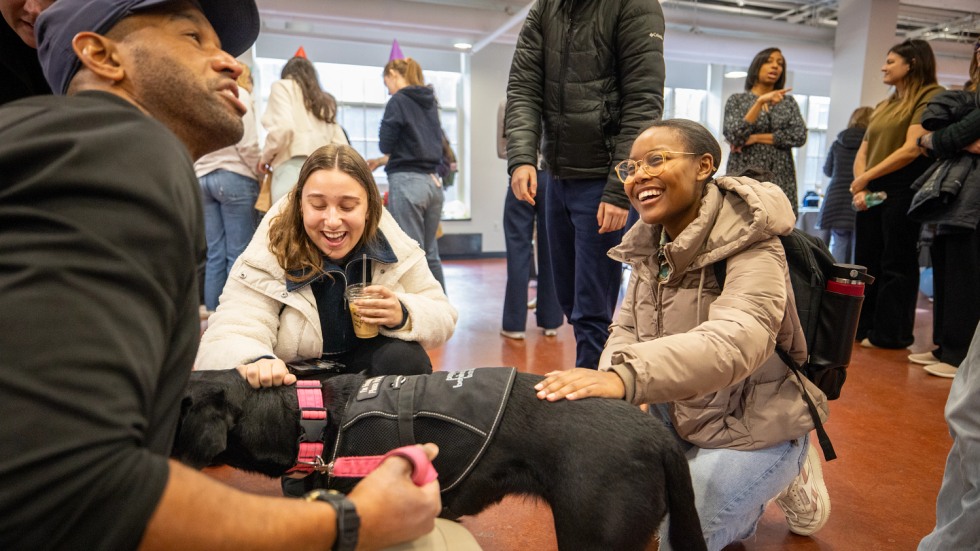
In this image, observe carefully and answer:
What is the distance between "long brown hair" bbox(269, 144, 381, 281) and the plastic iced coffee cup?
0.12m

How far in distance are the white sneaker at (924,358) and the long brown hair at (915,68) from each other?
1.40m

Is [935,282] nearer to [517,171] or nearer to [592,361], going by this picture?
[592,361]

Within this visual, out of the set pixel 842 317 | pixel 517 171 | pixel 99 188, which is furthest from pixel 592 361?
pixel 99 188

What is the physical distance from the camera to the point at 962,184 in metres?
3.02

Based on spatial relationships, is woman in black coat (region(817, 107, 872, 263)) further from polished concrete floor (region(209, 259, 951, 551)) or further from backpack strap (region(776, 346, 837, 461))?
backpack strap (region(776, 346, 837, 461))

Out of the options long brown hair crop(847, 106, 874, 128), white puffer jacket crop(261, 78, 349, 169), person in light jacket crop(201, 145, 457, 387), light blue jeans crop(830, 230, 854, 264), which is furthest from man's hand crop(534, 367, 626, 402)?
light blue jeans crop(830, 230, 854, 264)

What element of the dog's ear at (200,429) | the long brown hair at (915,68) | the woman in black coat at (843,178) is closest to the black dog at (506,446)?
Result: the dog's ear at (200,429)

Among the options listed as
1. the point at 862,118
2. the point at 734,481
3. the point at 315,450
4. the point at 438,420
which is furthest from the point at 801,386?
the point at 862,118

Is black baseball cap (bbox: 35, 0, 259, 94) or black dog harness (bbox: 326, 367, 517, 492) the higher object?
black baseball cap (bbox: 35, 0, 259, 94)

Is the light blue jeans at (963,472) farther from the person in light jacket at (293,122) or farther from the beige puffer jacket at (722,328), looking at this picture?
the person in light jacket at (293,122)

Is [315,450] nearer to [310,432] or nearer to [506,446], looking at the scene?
[310,432]

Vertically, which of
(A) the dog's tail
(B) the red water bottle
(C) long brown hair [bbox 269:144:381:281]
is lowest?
(A) the dog's tail

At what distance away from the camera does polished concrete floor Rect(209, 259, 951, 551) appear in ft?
5.92

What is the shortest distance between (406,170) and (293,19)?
4.11 m
